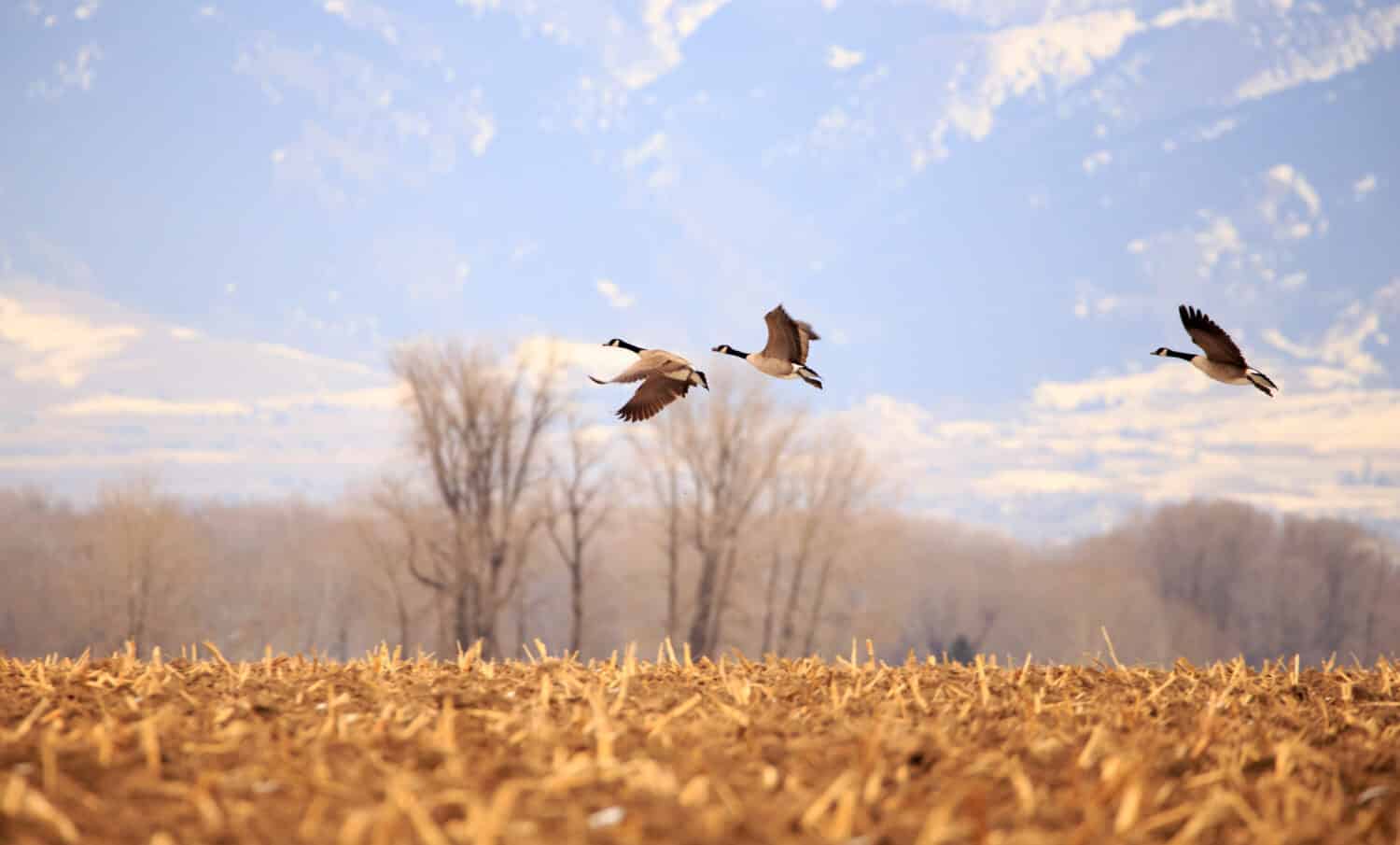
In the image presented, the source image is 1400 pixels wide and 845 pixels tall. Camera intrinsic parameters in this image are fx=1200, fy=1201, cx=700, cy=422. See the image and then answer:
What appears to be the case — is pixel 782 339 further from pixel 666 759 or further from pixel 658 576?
pixel 658 576

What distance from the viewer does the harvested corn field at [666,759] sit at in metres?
3.65

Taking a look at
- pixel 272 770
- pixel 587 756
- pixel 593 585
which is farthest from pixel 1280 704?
pixel 593 585

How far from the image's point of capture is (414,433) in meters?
32.8

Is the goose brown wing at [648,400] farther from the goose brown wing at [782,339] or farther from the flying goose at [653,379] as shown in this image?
the goose brown wing at [782,339]

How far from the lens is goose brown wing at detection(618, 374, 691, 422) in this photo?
866 cm

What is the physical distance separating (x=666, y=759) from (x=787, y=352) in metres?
3.18

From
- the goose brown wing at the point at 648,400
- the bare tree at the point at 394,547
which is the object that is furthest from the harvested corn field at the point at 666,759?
the bare tree at the point at 394,547

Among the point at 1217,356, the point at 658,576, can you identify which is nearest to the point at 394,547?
the point at 658,576

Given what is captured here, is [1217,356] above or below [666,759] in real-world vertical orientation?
above

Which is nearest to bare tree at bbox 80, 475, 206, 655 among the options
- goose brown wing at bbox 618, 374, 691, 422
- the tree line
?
the tree line

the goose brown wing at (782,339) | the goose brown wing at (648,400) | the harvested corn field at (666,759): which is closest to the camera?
the harvested corn field at (666,759)

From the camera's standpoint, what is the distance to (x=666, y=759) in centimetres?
441

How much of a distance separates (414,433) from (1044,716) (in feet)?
94.1

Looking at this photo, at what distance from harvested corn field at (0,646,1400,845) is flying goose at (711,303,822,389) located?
5.76 ft
